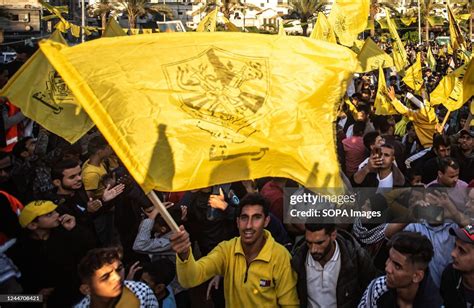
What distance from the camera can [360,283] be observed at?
13.3 feet

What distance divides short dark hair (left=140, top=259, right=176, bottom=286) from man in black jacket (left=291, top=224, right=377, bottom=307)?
984 mm

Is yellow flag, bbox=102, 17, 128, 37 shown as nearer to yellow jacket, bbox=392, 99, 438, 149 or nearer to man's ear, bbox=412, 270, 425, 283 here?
yellow jacket, bbox=392, 99, 438, 149

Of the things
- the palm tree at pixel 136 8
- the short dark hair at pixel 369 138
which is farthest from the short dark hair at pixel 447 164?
the palm tree at pixel 136 8

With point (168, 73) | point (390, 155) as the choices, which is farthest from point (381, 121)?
point (168, 73)

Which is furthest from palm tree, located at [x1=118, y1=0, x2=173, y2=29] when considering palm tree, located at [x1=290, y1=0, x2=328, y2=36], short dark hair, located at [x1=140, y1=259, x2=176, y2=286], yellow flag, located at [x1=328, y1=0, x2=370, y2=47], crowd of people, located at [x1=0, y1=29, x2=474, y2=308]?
short dark hair, located at [x1=140, y1=259, x2=176, y2=286]

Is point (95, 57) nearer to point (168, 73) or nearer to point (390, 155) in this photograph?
point (168, 73)

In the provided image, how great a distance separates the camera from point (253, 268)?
4051mm

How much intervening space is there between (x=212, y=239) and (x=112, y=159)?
257 centimetres

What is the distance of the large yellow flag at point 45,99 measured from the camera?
559 cm

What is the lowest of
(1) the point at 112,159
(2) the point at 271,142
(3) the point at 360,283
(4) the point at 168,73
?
(1) the point at 112,159

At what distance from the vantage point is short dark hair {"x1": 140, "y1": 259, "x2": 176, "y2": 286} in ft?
14.5

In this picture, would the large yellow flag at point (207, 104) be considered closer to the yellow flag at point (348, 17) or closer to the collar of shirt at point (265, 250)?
the collar of shirt at point (265, 250)

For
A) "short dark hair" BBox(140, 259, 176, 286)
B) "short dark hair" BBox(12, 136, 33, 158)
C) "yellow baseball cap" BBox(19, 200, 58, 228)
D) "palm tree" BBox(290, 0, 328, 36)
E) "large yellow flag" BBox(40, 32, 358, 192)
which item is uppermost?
"large yellow flag" BBox(40, 32, 358, 192)

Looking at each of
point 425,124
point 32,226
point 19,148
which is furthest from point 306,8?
point 32,226
